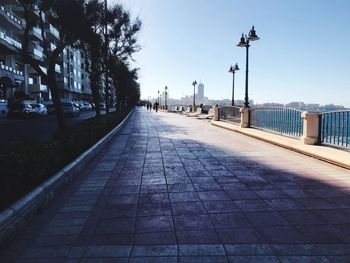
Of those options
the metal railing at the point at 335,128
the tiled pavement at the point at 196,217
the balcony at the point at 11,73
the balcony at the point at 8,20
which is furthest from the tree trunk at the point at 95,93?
the balcony at the point at 8,20

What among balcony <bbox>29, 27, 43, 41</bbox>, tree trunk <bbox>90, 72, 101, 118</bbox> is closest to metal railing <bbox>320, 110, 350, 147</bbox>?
tree trunk <bbox>90, 72, 101, 118</bbox>

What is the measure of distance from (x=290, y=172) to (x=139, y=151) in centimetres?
490

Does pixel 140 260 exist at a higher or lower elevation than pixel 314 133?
lower

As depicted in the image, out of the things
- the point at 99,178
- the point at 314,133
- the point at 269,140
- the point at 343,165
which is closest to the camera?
the point at 99,178

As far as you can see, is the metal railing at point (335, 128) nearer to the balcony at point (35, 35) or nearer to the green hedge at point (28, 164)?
the green hedge at point (28, 164)

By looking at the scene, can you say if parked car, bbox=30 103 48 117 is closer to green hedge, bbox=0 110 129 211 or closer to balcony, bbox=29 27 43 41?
balcony, bbox=29 27 43 41

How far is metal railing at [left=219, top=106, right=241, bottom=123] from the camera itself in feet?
67.6

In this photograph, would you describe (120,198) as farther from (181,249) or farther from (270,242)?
(270,242)

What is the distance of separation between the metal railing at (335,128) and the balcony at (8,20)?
3539 centimetres

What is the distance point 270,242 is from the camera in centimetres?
385

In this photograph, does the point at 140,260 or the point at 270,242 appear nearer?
the point at 140,260

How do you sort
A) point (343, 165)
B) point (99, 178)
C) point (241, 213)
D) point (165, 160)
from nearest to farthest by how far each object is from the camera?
point (241, 213)
point (99, 178)
point (343, 165)
point (165, 160)

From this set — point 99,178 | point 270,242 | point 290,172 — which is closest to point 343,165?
point 290,172

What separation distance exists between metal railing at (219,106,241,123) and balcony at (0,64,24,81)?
80.7 feet
